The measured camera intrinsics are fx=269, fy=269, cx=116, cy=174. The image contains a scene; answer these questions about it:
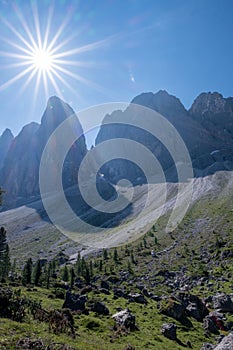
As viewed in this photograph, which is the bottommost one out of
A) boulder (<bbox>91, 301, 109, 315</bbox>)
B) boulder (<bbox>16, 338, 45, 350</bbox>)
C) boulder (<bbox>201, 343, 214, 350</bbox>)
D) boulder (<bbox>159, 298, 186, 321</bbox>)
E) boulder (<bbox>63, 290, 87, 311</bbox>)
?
boulder (<bbox>201, 343, 214, 350</bbox>)

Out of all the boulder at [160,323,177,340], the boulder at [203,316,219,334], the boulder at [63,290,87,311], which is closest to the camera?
the boulder at [160,323,177,340]

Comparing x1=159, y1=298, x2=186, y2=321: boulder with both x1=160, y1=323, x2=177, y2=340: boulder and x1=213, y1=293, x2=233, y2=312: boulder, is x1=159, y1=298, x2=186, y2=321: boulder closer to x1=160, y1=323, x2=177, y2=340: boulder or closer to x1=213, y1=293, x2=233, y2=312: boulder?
x1=160, y1=323, x2=177, y2=340: boulder

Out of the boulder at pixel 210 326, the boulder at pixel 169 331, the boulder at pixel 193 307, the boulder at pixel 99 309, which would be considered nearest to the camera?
the boulder at pixel 169 331

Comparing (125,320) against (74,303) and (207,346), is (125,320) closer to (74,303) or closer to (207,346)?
(74,303)

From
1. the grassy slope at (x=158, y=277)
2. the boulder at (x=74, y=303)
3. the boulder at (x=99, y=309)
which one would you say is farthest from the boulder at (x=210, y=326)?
the boulder at (x=74, y=303)

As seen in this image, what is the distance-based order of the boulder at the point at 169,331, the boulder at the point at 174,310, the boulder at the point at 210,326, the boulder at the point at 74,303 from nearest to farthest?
the boulder at the point at 169,331 → the boulder at the point at 74,303 → the boulder at the point at 210,326 → the boulder at the point at 174,310

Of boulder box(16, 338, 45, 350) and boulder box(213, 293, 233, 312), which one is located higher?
boulder box(16, 338, 45, 350)

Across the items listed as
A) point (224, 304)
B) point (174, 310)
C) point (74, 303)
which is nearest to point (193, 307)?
point (174, 310)

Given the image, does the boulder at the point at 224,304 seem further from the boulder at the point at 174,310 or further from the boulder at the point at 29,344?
the boulder at the point at 29,344

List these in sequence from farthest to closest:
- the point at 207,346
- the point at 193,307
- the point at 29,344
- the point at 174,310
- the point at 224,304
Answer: the point at 224,304
the point at 193,307
the point at 174,310
the point at 207,346
the point at 29,344

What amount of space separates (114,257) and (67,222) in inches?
3637

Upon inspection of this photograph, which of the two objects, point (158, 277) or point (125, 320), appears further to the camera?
point (158, 277)

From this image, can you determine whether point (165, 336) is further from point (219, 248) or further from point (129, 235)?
point (129, 235)

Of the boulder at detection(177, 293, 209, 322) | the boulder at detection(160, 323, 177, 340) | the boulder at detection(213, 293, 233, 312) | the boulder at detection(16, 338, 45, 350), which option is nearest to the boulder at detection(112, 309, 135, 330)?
the boulder at detection(160, 323, 177, 340)
